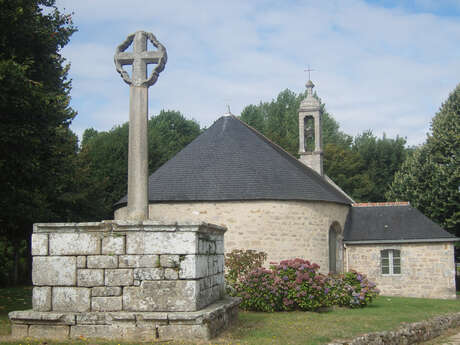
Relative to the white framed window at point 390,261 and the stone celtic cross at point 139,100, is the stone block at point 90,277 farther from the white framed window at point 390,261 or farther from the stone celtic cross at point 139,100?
the white framed window at point 390,261

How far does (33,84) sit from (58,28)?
8.23 ft

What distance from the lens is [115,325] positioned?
7148 millimetres

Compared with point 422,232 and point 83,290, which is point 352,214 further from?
point 83,290

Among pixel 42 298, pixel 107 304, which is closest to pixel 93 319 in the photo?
pixel 107 304

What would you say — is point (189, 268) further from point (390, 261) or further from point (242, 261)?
point (390, 261)

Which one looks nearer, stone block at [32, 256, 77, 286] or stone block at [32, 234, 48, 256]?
stone block at [32, 256, 77, 286]

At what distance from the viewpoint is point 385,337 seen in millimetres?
9500

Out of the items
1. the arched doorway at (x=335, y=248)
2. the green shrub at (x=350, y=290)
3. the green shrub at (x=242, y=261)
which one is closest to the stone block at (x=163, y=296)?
the green shrub at (x=350, y=290)

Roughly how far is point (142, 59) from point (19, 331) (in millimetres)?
4422

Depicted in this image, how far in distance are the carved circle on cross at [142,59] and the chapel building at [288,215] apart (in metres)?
10.3

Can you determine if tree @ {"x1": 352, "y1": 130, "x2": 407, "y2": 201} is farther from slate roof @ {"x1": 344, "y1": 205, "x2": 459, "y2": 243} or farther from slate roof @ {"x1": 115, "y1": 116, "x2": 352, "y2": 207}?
slate roof @ {"x1": 115, "y1": 116, "x2": 352, "y2": 207}

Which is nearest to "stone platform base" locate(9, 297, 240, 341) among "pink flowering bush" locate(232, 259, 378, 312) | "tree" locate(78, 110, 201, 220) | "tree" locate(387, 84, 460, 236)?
"pink flowering bush" locate(232, 259, 378, 312)

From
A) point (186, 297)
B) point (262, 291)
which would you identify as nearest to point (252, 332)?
point (186, 297)

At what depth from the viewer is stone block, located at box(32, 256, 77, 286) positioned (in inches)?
294
